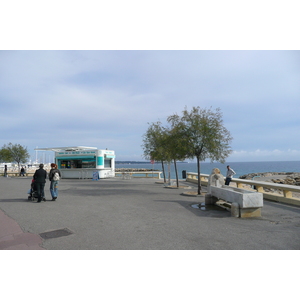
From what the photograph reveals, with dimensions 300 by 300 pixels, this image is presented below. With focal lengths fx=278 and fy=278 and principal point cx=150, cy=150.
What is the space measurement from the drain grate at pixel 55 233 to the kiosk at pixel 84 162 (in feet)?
72.2

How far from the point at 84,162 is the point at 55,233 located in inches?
966

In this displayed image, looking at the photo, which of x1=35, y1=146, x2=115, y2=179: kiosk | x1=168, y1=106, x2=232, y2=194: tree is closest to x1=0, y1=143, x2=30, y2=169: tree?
x1=35, y1=146, x2=115, y2=179: kiosk

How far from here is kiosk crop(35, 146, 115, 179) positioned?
29.8 meters

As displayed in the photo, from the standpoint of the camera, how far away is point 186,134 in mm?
15000

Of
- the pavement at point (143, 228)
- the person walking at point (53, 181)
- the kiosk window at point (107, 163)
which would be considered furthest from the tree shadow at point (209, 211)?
the kiosk window at point (107, 163)

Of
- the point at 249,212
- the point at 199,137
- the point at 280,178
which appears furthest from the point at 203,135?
the point at 280,178

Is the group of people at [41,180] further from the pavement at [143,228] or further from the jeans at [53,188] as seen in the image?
the pavement at [143,228]

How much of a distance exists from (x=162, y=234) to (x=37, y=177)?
7390 millimetres

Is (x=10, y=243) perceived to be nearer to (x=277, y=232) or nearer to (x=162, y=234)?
(x=162, y=234)

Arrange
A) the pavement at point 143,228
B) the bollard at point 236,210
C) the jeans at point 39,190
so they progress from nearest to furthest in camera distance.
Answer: the pavement at point 143,228 → the bollard at point 236,210 → the jeans at point 39,190

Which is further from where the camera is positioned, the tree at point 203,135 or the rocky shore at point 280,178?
the rocky shore at point 280,178

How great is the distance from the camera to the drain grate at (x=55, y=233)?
20.8 feet

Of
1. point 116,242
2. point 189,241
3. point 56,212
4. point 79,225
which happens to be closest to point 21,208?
point 56,212

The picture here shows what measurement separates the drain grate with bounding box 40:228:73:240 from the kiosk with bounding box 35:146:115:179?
2200 cm
